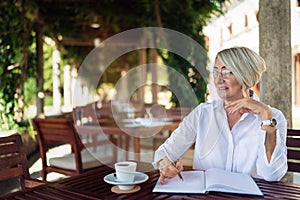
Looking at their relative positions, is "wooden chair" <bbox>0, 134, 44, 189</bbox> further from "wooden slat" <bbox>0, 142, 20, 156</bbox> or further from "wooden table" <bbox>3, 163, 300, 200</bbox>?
"wooden table" <bbox>3, 163, 300, 200</bbox>

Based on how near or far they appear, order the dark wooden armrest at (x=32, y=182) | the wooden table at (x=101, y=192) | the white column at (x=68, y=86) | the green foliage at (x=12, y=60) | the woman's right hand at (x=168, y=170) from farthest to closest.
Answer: the white column at (x=68, y=86)
the green foliage at (x=12, y=60)
the dark wooden armrest at (x=32, y=182)
the woman's right hand at (x=168, y=170)
the wooden table at (x=101, y=192)

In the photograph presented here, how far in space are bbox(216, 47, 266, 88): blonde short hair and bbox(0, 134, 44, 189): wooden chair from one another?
3.46 ft

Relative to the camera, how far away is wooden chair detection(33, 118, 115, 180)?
261 cm

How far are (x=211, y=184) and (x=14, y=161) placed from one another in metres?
0.99

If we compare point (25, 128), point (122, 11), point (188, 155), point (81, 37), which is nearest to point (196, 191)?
point (188, 155)

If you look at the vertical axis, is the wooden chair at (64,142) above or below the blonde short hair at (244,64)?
below

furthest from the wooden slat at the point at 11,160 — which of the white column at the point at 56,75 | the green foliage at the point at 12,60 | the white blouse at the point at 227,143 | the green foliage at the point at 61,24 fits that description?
the white column at the point at 56,75

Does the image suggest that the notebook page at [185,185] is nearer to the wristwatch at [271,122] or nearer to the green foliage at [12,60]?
the wristwatch at [271,122]

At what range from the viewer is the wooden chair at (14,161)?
1637 millimetres

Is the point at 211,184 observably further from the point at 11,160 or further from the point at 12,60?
the point at 12,60

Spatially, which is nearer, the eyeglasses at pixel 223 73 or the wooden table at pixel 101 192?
the wooden table at pixel 101 192

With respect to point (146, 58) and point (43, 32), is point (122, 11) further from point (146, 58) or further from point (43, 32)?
point (146, 58)

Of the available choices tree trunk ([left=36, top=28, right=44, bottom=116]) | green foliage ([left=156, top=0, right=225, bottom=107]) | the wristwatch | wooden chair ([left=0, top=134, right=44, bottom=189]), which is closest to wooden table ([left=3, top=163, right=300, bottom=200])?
the wristwatch

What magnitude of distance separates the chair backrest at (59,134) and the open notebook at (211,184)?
135cm
